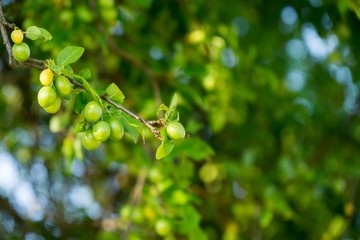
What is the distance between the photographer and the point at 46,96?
0.90m

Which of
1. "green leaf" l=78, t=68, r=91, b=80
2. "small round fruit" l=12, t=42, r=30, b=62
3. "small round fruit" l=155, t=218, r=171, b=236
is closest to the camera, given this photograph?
"small round fruit" l=12, t=42, r=30, b=62

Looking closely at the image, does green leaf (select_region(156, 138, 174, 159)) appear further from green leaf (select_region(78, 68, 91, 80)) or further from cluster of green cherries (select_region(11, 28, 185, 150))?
green leaf (select_region(78, 68, 91, 80))

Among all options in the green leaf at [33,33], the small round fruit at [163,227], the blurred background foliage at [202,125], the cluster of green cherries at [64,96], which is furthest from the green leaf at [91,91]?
the small round fruit at [163,227]

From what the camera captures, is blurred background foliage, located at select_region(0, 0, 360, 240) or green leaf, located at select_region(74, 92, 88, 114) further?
blurred background foliage, located at select_region(0, 0, 360, 240)

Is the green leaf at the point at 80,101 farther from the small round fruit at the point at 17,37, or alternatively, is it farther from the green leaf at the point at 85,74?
the small round fruit at the point at 17,37

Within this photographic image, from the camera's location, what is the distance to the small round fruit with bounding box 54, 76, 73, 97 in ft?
3.00

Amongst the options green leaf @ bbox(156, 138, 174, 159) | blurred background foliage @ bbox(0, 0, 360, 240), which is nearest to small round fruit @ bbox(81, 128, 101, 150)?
green leaf @ bbox(156, 138, 174, 159)

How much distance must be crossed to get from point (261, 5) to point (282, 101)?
52cm

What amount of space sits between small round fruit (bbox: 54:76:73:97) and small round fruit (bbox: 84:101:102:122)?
0.04 metres

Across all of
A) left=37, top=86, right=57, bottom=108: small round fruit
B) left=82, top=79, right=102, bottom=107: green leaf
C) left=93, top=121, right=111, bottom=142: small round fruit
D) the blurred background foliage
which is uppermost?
the blurred background foliage

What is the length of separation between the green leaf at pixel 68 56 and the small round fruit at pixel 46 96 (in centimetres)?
7

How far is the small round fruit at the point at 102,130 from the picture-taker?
92cm

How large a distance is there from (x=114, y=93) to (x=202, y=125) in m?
1.19

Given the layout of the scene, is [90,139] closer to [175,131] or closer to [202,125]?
[175,131]
